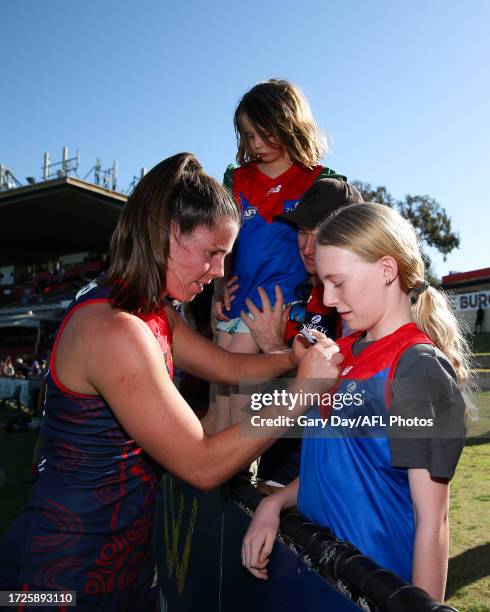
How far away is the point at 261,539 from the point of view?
1.62m

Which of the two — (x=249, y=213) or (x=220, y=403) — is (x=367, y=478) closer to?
(x=220, y=403)

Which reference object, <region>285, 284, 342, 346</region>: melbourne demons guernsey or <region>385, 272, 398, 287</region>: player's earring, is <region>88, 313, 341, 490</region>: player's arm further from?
<region>285, 284, 342, 346</region>: melbourne demons guernsey

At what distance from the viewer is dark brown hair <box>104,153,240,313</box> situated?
184 centimetres

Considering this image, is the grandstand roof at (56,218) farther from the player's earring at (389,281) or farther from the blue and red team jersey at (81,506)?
the player's earring at (389,281)

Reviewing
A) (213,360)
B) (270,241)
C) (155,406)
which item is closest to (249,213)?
(270,241)

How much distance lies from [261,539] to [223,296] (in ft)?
5.02

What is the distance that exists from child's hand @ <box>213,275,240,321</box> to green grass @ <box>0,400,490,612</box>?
1.95 meters

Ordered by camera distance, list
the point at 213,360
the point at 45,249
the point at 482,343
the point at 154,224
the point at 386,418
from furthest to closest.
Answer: the point at 45,249, the point at 482,343, the point at 213,360, the point at 154,224, the point at 386,418

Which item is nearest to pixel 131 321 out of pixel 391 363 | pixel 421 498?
pixel 391 363

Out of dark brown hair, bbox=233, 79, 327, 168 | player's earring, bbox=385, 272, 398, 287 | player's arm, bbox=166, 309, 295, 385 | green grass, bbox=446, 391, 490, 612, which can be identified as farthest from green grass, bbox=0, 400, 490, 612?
dark brown hair, bbox=233, 79, 327, 168

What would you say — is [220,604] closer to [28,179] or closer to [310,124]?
[310,124]

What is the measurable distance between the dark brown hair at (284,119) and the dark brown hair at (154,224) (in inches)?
39.5

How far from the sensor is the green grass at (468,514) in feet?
10.8

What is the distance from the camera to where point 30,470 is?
26.6 ft
